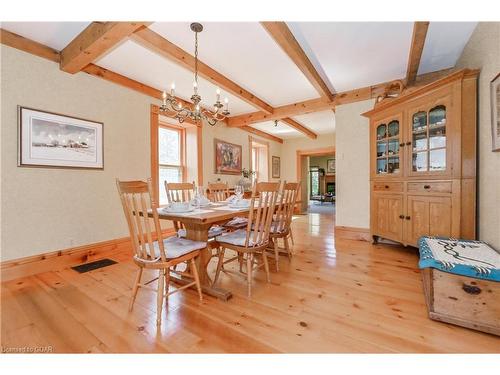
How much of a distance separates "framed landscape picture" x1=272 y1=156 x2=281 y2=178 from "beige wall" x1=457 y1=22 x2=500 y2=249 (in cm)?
507

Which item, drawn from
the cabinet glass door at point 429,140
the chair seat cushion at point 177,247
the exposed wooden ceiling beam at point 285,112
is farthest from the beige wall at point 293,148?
the chair seat cushion at point 177,247

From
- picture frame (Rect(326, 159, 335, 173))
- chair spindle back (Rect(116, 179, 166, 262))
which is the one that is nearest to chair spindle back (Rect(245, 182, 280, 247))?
chair spindle back (Rect(116, 179, 166, 262))

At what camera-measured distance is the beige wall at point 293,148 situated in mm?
6907

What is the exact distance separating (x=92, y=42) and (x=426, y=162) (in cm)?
369

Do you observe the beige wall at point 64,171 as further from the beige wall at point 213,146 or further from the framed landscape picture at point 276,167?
the framed landscape picture at point 276,167

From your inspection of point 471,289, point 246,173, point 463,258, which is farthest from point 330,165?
point 471,289

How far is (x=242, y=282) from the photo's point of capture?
7.04 ft

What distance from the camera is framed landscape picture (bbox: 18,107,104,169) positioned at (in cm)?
232

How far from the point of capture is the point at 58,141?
2543 millimetres

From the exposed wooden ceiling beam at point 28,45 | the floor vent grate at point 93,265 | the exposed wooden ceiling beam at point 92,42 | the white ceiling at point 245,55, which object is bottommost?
the floor vent grate at point 93,265

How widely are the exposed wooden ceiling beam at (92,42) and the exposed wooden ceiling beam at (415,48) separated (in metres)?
2.43

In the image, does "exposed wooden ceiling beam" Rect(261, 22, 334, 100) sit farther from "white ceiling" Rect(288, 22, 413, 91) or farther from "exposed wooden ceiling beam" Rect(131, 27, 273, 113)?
"exposed wooden ceiling beam" Rect(131, 27, 273, 113)

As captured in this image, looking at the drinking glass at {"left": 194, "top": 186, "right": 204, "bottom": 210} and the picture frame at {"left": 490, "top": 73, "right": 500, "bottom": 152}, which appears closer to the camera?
the picture frame at {"left": 490, "top": 73, "right": 500, "bottom": 152}

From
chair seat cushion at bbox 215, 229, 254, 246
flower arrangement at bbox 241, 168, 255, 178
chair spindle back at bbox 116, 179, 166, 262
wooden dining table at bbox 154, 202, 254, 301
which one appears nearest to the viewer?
chair spindle back at bbox 116, 179, 166, 262
